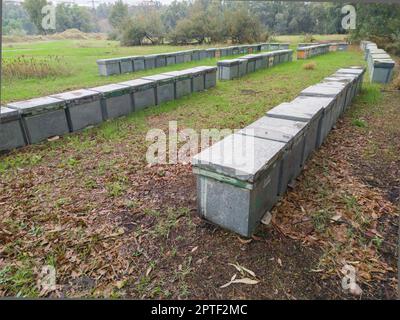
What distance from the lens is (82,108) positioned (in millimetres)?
5613

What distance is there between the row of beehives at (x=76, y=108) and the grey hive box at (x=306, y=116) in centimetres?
367

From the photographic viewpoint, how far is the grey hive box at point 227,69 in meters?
11.1

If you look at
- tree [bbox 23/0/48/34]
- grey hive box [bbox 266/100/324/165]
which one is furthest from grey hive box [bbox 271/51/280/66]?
tree [bbox 23/0/48/34]

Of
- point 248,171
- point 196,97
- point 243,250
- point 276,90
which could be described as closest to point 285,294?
point 243,250

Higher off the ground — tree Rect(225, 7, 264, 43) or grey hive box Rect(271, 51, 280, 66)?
tree Rect(225, 7, 264, 43)

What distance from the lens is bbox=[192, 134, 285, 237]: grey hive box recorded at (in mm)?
A: 2525

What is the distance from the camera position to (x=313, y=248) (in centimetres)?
271

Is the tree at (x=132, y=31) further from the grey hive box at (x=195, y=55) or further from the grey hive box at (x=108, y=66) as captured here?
the grey hive box at (x=108, y=66)

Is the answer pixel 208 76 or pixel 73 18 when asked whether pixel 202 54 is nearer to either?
pixel 208 76

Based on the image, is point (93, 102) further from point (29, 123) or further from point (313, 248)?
point (313, 248)

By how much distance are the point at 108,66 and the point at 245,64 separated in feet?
19.4

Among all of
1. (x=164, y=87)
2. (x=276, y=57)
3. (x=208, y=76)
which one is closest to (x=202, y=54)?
(x=276, y=57)

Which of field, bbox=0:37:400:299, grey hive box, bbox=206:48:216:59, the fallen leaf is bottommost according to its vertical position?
the fallen leaf

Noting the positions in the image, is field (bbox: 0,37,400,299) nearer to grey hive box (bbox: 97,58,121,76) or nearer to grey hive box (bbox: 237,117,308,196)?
grey hive box (bbox: 237,117,308,196)
